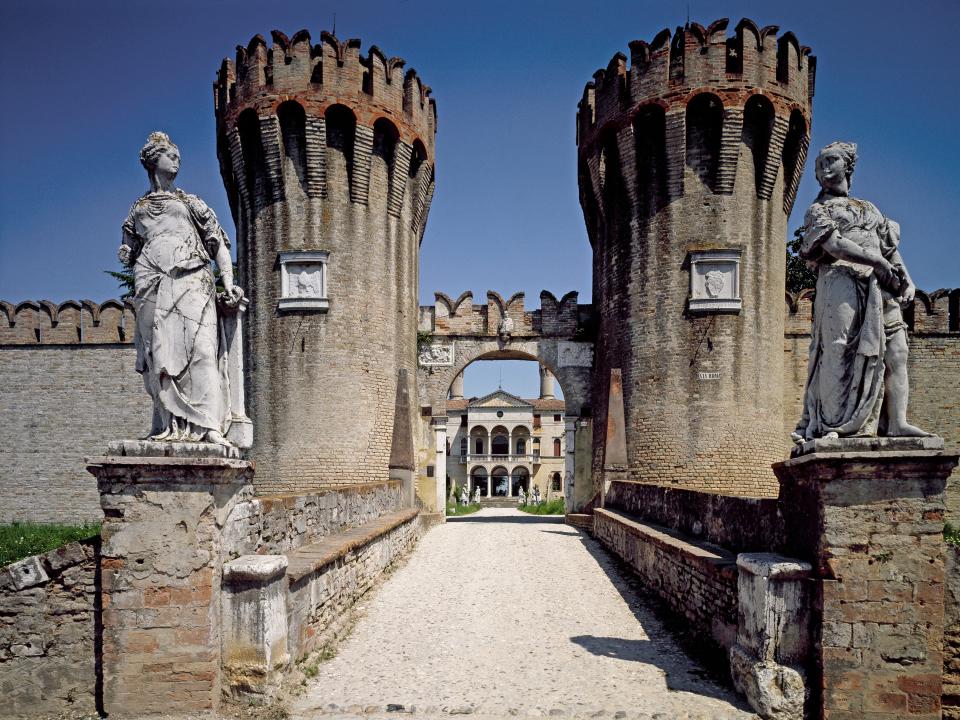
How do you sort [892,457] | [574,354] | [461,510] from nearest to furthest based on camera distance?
[892,457] → [574,354] → [461,510]

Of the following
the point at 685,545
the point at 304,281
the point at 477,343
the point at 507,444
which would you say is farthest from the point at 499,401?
the point at 685,545

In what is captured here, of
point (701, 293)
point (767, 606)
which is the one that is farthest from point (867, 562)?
point (701, 293)

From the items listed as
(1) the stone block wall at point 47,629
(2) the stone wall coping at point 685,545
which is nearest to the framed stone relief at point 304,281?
(2) the stone wall coping at point 685,545

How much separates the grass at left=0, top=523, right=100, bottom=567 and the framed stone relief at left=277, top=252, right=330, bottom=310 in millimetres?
6163

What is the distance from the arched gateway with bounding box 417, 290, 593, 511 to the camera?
19406 millimetres

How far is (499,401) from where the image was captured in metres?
57.8

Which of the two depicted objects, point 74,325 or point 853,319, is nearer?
point 853,319

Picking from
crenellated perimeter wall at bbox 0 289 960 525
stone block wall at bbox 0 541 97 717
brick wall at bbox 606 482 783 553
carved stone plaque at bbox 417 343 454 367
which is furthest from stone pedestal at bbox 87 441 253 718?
crenellated perimeter wall at bbox 0 289 960 525

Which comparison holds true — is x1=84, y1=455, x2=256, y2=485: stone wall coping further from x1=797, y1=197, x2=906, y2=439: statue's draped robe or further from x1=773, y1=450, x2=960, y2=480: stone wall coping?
x1=797, y1=197, x2=906, y2=439: statue's draped robe

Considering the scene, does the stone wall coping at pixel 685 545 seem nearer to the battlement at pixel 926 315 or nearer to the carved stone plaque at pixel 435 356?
the carved stone plaque at pixel 435 356

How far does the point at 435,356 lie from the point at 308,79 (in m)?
7.36

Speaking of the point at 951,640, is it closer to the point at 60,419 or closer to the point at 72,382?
the point at 72,382

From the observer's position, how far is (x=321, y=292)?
1677cm

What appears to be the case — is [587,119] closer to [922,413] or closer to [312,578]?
[922,413]
